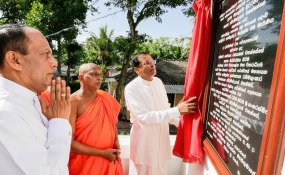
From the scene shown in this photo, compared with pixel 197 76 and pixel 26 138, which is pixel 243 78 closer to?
pixel 197 76

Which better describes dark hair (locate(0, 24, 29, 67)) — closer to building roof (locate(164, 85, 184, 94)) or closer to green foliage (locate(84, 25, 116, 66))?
building roof (locate(164, 85, 184, 94))

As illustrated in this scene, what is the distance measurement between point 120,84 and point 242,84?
43.9 ft

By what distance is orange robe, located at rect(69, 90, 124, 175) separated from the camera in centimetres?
238

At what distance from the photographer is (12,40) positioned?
113 centimetres

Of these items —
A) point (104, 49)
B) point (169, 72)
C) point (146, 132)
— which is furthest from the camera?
point (104, 49)

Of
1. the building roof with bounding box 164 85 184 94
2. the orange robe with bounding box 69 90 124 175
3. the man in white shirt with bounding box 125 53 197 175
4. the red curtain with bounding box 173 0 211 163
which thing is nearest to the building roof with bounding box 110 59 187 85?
the building roof with bounding box 164 85 184 94

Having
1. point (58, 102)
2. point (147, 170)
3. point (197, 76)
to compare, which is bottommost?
point (147, 170)

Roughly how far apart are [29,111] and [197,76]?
1232 mm

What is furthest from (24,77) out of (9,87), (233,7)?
(233,7)

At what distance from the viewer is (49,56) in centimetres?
125

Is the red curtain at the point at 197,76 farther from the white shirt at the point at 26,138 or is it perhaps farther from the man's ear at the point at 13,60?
the man's ear at the point at 13,60

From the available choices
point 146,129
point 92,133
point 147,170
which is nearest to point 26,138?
point 92,133

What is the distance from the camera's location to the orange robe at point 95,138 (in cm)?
238

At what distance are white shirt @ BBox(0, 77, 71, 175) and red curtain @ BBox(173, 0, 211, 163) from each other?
102cm
